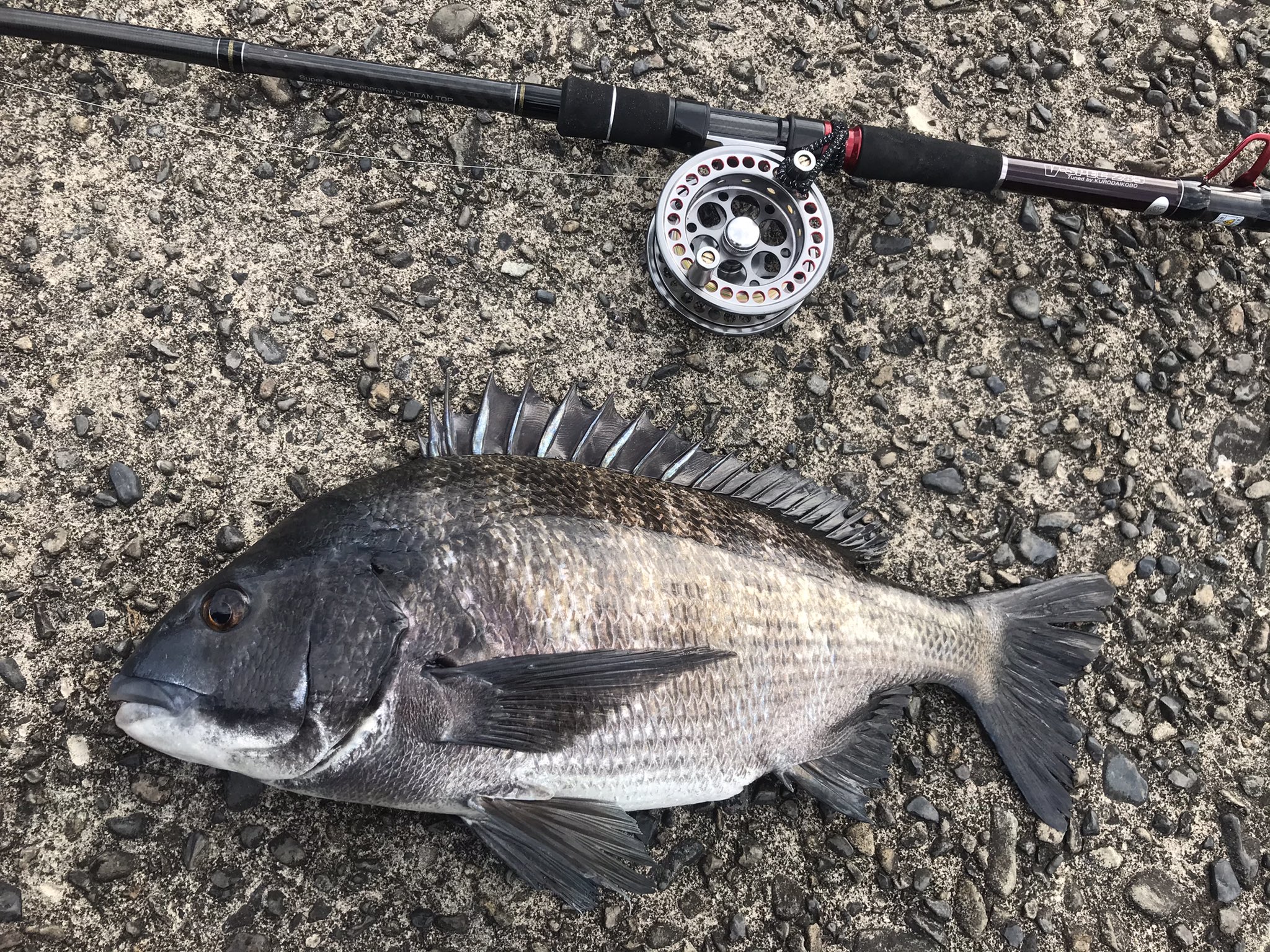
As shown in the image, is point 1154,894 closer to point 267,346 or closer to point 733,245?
point 733,245

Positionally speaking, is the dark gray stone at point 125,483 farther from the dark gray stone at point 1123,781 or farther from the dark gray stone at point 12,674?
the dark gray stone at point 1123,781

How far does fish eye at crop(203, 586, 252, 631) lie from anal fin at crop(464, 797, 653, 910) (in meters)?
0.64

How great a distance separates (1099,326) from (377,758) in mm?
2465

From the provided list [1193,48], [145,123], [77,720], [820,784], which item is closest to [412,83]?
[145,123]

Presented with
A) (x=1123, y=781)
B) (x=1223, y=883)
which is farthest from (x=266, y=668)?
(x=1223, y=883)

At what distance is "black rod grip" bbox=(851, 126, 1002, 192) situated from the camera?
2.43 meters

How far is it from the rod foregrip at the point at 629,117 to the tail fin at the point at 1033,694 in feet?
5.00

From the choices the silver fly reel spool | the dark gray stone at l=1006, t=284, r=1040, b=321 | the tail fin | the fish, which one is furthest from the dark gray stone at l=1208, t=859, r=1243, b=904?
the silver fly reel spool

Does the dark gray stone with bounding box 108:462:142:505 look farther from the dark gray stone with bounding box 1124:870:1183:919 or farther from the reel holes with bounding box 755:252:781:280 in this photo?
the dark gray stone with bounding box 1124:870:1183:919

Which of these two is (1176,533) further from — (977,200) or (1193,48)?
(1193,48)

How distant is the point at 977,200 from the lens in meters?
2.72

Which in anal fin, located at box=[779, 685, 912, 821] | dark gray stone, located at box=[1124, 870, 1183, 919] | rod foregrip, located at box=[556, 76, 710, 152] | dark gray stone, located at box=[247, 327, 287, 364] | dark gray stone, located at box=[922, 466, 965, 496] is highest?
rod foregrip, located at box=[556, 76, 710, 152]

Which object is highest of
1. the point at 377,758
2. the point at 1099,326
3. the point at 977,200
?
the point at 977,200

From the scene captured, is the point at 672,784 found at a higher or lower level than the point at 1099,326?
lower
